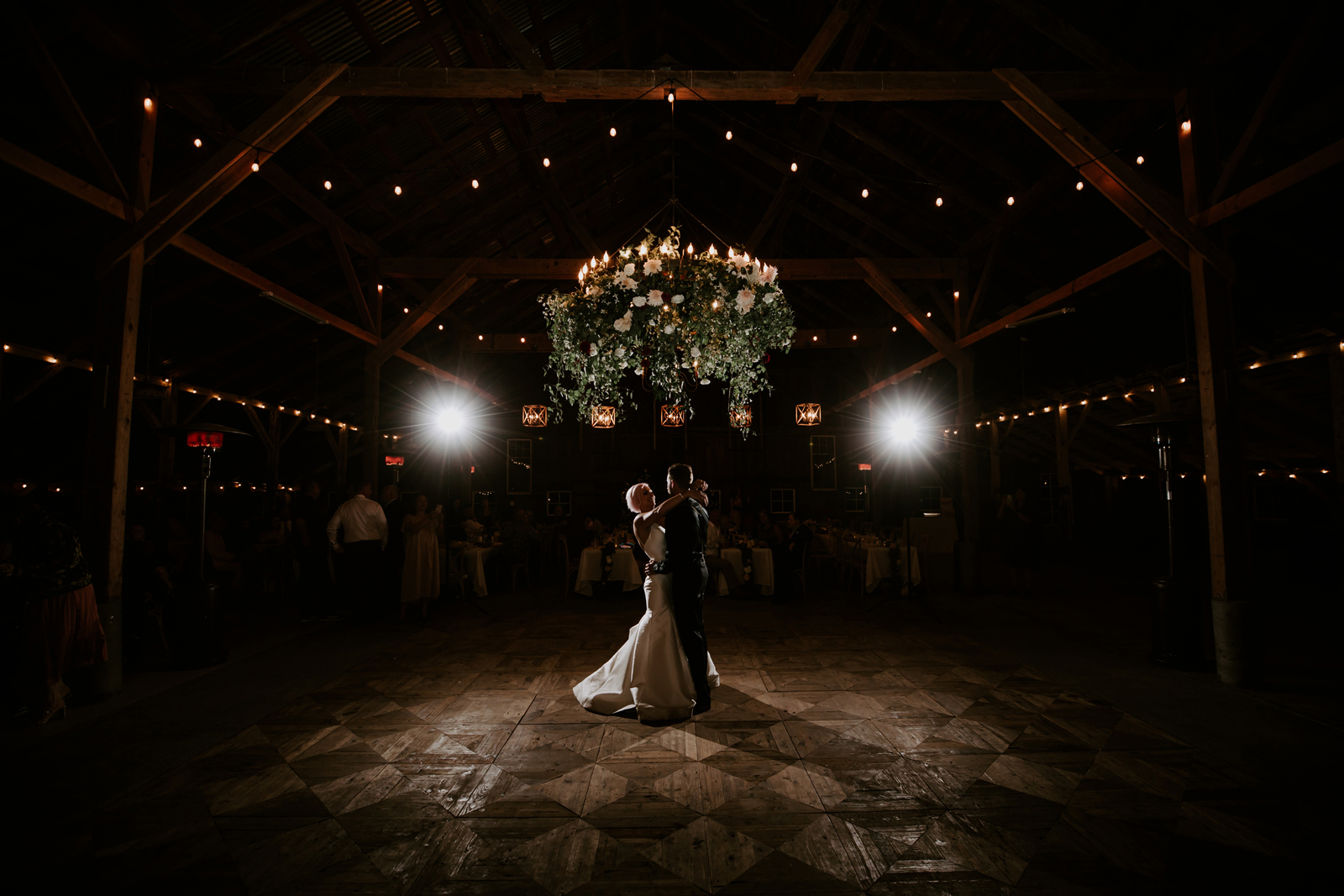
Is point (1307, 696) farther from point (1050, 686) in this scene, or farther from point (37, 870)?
point (37, 870)

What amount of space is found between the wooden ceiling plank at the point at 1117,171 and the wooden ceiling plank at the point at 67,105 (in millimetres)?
6616

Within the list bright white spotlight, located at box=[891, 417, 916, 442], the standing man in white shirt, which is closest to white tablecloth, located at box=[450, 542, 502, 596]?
the standing man in white shirt

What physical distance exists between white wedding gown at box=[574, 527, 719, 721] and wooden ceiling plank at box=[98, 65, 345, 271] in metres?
4.21

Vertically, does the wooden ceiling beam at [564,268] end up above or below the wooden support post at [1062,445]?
above

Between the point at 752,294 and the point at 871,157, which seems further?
the point at 871,157

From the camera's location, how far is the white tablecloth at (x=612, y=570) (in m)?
8.25

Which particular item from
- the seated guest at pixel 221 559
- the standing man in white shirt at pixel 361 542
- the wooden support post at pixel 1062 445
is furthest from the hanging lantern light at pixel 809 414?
the seated guest at pixel 221 559

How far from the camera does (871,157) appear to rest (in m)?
7.93

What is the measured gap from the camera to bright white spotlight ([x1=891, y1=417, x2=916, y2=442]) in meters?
12.5

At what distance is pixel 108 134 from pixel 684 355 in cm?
615

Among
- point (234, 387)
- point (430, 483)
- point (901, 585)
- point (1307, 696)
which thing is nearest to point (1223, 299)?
→ point (1307, 696)

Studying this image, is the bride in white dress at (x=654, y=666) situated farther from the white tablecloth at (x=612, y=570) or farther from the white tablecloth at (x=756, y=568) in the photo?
the white tablecloth at (x=756, y=568)

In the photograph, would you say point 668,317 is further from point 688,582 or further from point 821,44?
point 821,44

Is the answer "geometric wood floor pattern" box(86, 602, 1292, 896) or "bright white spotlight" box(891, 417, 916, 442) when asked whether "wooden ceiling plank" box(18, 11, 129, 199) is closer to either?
"geometric wood floor pattern" box(86, 602, 1292, 896)
